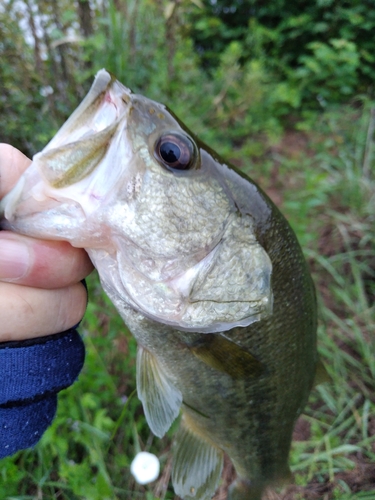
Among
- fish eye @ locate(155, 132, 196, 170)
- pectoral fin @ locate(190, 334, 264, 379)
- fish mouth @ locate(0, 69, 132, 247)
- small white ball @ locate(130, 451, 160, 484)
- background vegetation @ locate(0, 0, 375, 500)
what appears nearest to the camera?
fish mouth @ locate(0, 69, 132, 247)

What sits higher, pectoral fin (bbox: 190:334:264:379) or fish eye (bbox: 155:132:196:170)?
fish eye (bbox: 155:132:196:170)

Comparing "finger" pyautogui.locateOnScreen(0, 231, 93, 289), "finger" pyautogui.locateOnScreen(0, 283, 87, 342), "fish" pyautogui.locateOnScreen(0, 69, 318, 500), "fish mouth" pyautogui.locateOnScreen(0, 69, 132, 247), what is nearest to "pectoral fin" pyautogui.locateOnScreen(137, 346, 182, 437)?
"fish" pyautogui.locateOnScreen(0, 69, 318, 500)

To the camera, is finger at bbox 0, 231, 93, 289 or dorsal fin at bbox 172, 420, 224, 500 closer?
finger at bbox 0, 231, 93, 289

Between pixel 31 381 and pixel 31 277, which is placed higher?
pixel 31 277

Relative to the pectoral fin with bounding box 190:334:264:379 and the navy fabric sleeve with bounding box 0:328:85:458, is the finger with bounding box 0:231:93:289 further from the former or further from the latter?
the pectoral fin with bounding box 190:334:264:379

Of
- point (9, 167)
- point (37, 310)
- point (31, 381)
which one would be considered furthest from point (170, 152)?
point (31, 381)

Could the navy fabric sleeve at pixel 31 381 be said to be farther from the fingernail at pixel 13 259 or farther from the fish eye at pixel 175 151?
the fish eye at pixel 175 151

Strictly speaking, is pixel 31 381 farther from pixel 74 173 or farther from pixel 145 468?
pixel 145 468

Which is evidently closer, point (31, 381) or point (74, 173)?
point (74, 173)
